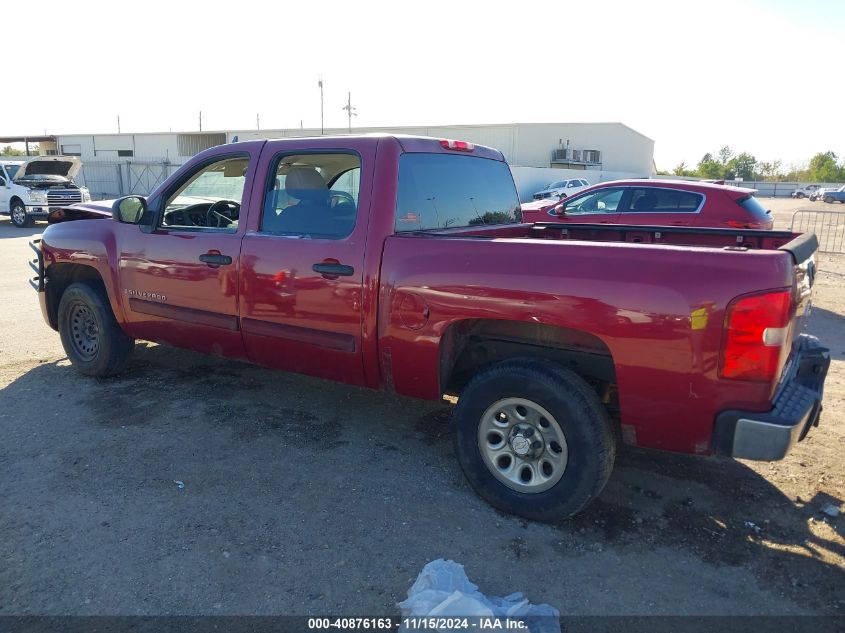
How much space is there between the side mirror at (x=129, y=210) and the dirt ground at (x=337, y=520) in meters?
1.42

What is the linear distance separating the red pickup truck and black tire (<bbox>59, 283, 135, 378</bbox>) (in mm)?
34

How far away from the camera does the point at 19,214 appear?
19047 millimetres

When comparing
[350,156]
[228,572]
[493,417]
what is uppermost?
[350,156]

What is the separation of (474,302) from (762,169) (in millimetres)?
111787

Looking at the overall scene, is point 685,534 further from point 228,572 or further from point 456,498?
point 228,572

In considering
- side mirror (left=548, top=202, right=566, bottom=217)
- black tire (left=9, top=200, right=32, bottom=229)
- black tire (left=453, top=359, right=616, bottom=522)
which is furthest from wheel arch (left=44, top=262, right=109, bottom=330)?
black tire (left=9, top=200, right=32, bottom=229)

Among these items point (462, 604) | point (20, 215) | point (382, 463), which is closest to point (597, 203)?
point (382, 463)

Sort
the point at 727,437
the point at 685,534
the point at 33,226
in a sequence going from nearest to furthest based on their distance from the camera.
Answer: the point at 727,437 < the point at 685,534 < the point at 33,226

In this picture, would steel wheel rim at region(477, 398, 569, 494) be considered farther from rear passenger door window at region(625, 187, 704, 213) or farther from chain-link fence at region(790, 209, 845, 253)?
chain-link fence at region(790, 209, 845, 253)

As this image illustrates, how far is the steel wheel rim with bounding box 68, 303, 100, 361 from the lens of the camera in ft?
17.5

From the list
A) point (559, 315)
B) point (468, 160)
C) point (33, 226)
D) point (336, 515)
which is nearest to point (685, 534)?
point (559, 315)

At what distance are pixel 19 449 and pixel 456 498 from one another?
289cm

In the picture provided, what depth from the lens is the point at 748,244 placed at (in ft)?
14.2

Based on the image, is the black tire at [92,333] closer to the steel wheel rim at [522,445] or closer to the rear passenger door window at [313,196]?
the rear passenger door window at [313,196]
